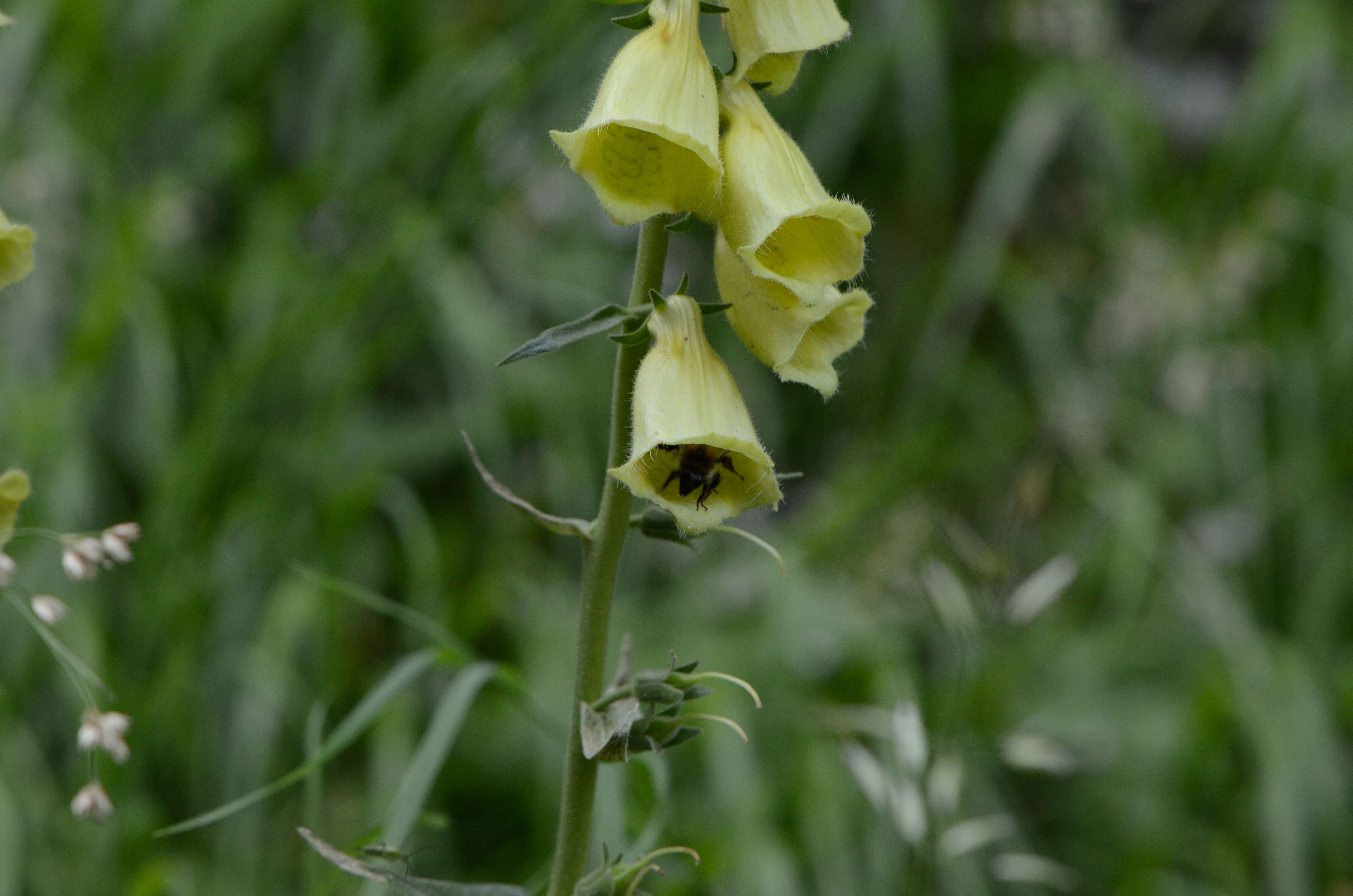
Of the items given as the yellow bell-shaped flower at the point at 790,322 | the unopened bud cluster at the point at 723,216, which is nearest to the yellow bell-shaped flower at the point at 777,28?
the unopened bud cluster at the point at 723,216

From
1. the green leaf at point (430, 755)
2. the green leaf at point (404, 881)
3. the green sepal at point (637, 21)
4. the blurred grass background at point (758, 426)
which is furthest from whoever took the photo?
the blurred grass background at point (758, 426)

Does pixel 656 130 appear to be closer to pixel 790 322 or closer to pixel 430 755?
pixel 790 322

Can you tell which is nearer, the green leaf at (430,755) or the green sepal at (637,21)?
the green sepal at (637,21)

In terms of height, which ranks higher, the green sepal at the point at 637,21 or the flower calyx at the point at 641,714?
the green sepal at the point at 637,21

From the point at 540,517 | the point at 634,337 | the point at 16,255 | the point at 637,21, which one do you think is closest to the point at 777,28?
the point at 637,21

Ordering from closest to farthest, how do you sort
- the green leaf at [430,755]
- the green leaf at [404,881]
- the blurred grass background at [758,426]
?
1. the green leaf at [404,881]
2. the green leaf at [430,755]
3. the blurred grass background at [758,426]

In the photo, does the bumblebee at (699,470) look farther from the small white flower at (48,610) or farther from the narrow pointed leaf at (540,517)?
the small white flower at (48,610)
